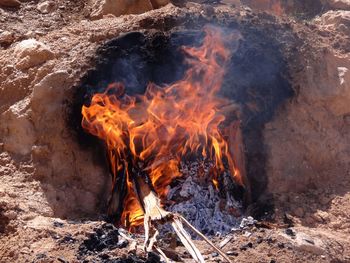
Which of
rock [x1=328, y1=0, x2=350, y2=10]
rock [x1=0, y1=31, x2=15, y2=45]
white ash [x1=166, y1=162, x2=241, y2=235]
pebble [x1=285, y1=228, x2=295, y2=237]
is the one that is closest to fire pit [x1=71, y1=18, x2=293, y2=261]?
white ash [x1=166, y1=162, x2=241, y2=235]

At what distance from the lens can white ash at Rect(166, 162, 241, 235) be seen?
5.04 m

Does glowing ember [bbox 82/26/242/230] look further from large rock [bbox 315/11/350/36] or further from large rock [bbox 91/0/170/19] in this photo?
large rock [bbox 91/0/170/19]

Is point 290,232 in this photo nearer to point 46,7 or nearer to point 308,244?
point 308,244

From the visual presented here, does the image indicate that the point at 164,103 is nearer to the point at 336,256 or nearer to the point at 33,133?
the point at 33,133

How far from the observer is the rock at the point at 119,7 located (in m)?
7.50

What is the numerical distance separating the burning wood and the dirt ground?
0.82ft

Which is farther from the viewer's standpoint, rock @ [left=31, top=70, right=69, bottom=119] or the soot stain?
the soot stain

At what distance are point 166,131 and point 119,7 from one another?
2.77 metres

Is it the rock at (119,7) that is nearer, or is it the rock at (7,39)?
the rock at (7,39)

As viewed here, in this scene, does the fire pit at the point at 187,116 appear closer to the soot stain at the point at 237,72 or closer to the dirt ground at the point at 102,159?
the soot stain at the point at 237,72

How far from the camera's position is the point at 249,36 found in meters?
5.79

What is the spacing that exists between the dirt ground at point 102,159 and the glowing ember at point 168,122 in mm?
259

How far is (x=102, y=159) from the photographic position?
523cm

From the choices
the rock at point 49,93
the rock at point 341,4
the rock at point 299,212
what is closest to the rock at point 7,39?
the rock at point 49,93
